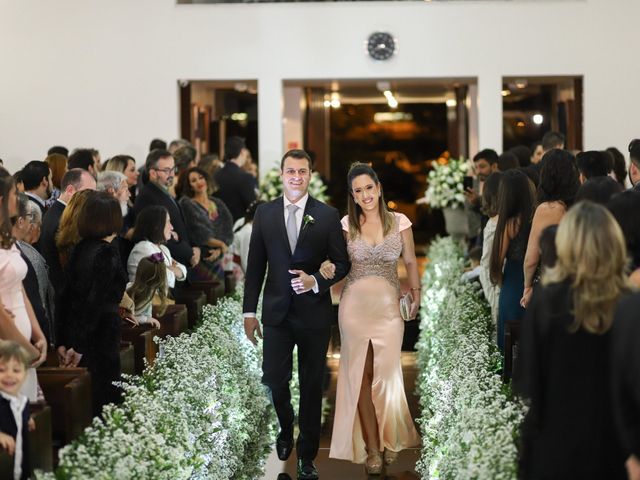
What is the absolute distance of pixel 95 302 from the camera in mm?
6496

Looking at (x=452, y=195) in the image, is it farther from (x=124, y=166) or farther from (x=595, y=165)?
(x=595, y=165)

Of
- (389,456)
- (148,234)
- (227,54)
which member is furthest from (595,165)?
(227,54)

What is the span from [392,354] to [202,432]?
1.57 m

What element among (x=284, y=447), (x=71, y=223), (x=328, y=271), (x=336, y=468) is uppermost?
(x=71, y=223)

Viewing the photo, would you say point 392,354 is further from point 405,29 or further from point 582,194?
point 405,29

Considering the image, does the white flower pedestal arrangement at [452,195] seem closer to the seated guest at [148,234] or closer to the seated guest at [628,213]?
the seated guest at [148,234]

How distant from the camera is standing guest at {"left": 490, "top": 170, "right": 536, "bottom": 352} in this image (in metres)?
7.56

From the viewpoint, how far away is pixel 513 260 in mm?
7652

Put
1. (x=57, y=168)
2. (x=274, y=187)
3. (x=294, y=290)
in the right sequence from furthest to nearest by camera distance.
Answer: (x=274, y=187), (x=57, y=168), (x=294, y=290)

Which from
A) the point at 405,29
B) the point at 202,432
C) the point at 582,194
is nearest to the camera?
the point at 582,194

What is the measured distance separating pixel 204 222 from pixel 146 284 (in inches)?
105

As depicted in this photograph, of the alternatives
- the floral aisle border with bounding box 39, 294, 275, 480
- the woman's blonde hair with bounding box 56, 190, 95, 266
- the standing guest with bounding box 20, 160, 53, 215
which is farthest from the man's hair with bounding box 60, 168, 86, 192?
the floral aisle border with bounding box 39, 294, 275, 480

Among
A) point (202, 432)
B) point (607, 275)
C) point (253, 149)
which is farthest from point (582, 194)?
point (253, 149)

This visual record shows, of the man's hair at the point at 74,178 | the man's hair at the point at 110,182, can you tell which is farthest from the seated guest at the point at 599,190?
the man's hair at the point at 110,182
